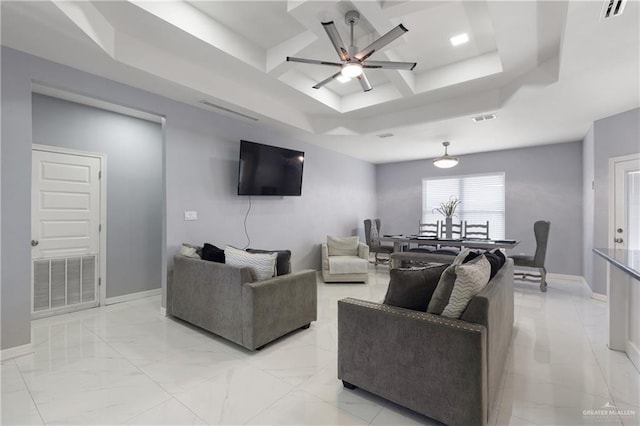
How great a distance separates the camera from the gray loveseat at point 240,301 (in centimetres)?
262

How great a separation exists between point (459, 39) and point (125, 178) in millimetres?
4595

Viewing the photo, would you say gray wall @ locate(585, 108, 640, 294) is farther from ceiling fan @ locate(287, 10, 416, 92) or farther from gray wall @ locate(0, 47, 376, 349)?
gray wall @ locate(0, 47, 376, 349)

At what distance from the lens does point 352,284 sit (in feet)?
16.8

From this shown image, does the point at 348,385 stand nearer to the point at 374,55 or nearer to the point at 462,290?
the point at 462,290

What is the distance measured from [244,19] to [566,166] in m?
6.19

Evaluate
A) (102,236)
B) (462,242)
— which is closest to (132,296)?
(102,236)

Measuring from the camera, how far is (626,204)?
3947 millimetres

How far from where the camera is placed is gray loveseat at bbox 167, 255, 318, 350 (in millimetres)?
2615

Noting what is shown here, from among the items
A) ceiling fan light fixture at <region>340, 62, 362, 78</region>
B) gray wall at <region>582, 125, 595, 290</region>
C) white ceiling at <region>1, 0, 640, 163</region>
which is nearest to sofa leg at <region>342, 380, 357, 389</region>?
ceiling fan light fixture at <region>340, 62, 362, 78</region>

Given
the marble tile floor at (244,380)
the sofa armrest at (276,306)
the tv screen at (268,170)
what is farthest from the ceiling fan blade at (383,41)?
the marble tile floor at (244,380)

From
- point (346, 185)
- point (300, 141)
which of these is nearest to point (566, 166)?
point (346, 185)

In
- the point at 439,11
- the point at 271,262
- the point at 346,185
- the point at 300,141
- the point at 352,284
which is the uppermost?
the point at 439,11

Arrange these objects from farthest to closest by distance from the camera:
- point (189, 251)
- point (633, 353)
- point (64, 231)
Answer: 1. point (64, 231)
2. point (189, 251)
3. point (633, 353)

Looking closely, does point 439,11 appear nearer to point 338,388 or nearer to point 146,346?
point 338,388
